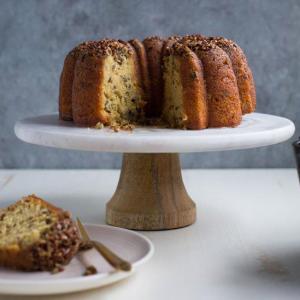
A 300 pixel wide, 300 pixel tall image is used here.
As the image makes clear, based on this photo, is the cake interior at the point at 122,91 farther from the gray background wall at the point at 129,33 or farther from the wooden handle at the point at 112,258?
the gray background wall at the point at 129,33

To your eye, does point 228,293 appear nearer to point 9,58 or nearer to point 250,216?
point 250,216

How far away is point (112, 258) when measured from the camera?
3.67ft

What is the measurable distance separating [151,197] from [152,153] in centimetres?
9

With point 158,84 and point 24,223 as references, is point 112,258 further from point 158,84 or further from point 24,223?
point 158,84

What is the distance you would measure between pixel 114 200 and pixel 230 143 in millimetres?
342

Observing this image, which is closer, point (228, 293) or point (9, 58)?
point (228, 293)

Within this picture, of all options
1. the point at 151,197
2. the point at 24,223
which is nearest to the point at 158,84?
the point at 151,197

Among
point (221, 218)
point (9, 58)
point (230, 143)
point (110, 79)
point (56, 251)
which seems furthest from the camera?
point (9, 58)

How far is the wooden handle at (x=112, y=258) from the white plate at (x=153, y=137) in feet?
0.60

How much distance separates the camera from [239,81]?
5.19 ft

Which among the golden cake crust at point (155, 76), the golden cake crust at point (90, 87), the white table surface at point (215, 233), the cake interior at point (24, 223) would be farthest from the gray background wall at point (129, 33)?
the cake interior at point (24, 223)

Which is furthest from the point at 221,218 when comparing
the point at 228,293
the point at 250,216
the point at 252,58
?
the point at 252,58

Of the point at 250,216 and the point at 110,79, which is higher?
the point at 110,79

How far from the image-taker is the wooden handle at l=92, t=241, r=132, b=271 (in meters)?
1.08
